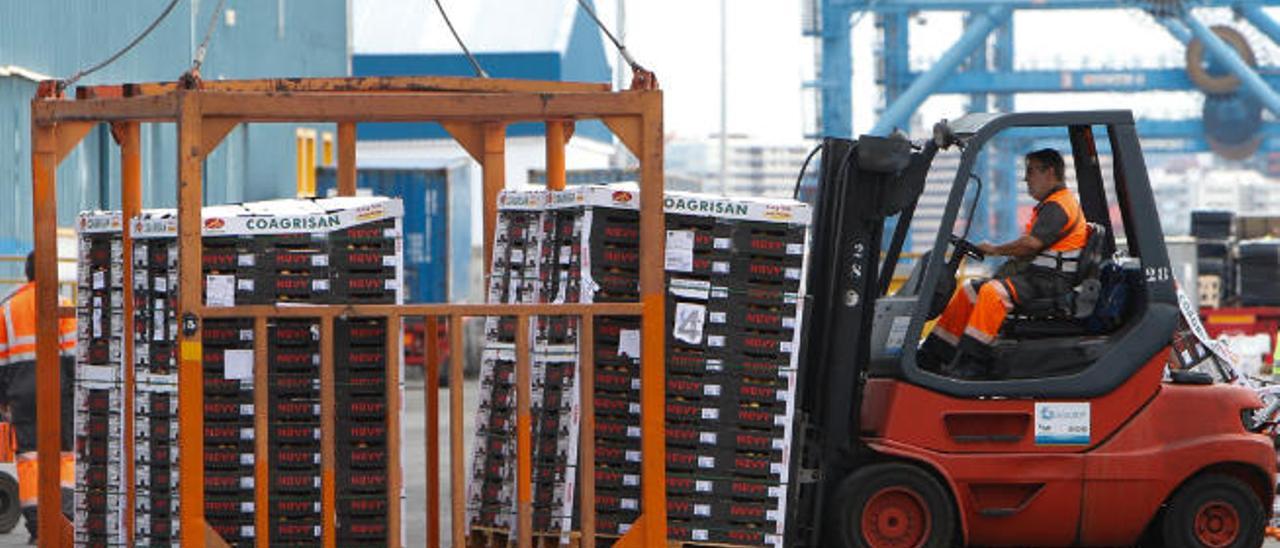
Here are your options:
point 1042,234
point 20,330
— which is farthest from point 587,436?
point 20,330

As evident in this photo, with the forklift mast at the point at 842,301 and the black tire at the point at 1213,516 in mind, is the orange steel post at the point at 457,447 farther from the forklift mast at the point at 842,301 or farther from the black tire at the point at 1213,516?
the black tire at the point at 1213,516

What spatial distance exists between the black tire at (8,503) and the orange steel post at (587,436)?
6227mm

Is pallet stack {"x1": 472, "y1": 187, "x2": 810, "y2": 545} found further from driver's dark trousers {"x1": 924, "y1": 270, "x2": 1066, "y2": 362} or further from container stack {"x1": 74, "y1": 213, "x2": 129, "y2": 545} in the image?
container stack {"x1": 74, "y1": 213, "x2": 129, "y2": 545}

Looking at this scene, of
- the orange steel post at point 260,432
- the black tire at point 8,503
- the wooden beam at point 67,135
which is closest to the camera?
the orange steel post at point 260,432

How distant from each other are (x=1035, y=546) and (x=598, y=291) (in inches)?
102

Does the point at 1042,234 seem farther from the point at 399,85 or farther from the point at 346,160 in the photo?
the point at 346,160

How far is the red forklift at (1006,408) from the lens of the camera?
35.2 ft

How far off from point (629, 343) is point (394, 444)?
1038 mm

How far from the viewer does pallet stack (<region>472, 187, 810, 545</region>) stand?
32.3 feet

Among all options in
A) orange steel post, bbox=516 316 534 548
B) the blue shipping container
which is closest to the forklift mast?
orange steel post, bbox=516 316 534 548

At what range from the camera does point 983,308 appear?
1076cm

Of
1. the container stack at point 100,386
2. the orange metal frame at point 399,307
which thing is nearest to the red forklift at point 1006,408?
the orange metal frame at point 399,307

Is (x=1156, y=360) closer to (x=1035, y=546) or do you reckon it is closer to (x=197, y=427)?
(x=1035, y=546)

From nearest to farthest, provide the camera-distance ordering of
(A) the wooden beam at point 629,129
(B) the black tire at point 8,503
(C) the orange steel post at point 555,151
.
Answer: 1. (A) the wooden beam at point 629,129
2. (C) the orange steel post at point 555,151
3. (B) the black tire at point 8,503
